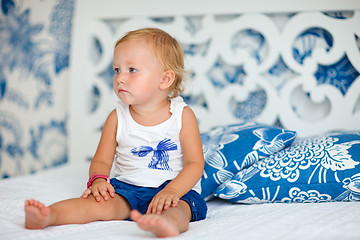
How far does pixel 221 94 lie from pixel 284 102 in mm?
254

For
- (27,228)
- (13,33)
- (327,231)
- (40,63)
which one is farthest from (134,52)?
(13,33)

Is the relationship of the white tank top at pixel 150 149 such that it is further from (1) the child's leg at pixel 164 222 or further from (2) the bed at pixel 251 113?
(1) the child's leg at pixel 164 222

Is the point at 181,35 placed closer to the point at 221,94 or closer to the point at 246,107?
the point at 221,94

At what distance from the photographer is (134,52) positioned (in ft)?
3.55

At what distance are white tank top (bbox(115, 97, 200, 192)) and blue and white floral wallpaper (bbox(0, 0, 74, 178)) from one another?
89 cm

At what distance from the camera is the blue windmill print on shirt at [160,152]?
111 cm

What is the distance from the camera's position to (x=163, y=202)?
0.90m

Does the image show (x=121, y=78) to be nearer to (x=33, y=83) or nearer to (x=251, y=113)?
(x=251, y=113)

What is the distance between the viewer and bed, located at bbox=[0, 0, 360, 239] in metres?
0.90

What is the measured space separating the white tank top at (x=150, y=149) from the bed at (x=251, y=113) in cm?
13

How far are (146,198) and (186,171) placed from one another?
129 mm

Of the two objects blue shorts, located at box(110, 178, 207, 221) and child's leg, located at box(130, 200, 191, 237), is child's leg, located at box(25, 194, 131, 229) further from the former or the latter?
child's leg, located at box(130, 200, 191, 237)

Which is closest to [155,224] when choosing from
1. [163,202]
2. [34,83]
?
[163,202]

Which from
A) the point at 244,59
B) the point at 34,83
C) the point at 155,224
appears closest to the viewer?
the point at 155,224
